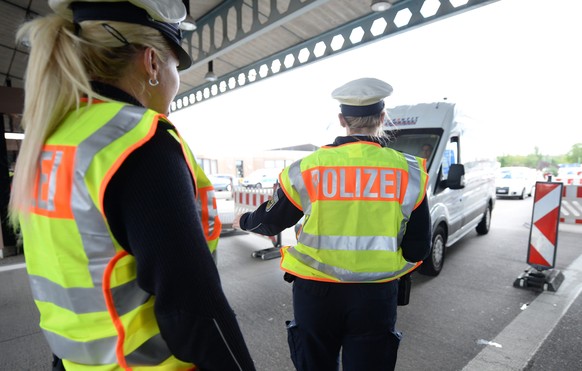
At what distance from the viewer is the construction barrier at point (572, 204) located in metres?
6.44

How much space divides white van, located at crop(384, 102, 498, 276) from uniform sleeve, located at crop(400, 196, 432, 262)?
302 cm

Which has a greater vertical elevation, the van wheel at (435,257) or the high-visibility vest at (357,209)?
the high-visibility vest at (357,209)

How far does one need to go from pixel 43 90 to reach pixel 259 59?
8688 millimetres

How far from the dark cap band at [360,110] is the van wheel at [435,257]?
3708 millimetres

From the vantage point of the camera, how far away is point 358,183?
1776mm

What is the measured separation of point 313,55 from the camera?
24.4ft

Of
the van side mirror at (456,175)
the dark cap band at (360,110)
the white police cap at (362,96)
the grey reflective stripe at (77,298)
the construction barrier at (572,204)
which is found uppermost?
the white police cap at (362,96)

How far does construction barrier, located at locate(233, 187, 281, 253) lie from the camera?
7.18m

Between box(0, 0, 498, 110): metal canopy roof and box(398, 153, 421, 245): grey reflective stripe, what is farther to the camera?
box(0, 0, 498, 110): metal canopy roof

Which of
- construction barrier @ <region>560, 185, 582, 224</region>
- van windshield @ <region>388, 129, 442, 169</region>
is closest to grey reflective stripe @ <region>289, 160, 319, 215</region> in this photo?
van windshield @ <region>388, 129, 442, 169</region>

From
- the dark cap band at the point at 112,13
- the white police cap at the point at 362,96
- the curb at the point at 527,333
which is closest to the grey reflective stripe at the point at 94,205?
the dark cap band at the point at 112,13

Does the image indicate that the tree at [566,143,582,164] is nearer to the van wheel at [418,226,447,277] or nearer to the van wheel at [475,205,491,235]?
the van wheel at [475,205,491,235]

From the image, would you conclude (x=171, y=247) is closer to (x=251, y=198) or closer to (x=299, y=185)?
(x=299, y=185)

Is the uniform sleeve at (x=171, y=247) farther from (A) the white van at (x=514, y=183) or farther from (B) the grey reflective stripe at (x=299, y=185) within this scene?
(A) the white van at (x=514, y=183)
